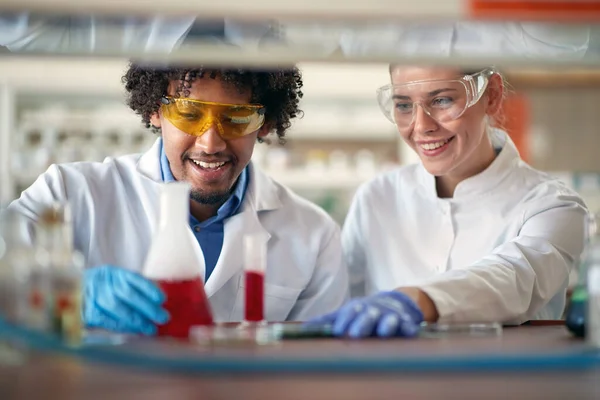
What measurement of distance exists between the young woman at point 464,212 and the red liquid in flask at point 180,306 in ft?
2.07

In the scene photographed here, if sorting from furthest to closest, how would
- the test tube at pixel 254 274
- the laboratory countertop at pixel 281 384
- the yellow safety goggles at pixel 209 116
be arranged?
the yellow safety goggles at pixel 209 116 → the test tube at pixel 254 274 → the laboratory countertop at pixel 281 384

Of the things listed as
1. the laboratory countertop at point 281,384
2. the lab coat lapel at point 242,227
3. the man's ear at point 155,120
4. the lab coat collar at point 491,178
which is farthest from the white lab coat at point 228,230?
the laboratory countertop at point 281,384

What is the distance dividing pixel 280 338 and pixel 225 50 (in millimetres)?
552

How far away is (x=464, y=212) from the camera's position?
254 cm

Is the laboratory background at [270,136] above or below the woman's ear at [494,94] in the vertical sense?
above

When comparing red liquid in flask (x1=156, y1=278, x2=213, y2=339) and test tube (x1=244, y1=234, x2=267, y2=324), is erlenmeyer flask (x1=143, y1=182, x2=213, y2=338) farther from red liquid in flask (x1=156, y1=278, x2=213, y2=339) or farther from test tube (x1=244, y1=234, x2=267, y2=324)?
test tube (x1=244, y1=234, x2=267, y2=324)

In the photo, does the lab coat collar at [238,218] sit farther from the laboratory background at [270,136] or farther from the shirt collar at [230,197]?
the laboratory background at [270,136]

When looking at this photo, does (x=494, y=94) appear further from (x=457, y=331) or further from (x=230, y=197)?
(x=457, y=331)

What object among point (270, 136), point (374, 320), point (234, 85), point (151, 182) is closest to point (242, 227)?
point (151, 182)

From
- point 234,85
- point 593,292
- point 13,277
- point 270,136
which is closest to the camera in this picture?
point 13,277

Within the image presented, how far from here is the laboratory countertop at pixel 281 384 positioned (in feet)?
3.36

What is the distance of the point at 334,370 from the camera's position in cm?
117

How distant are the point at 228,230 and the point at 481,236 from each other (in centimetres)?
76

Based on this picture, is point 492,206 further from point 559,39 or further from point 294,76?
point 559,39
